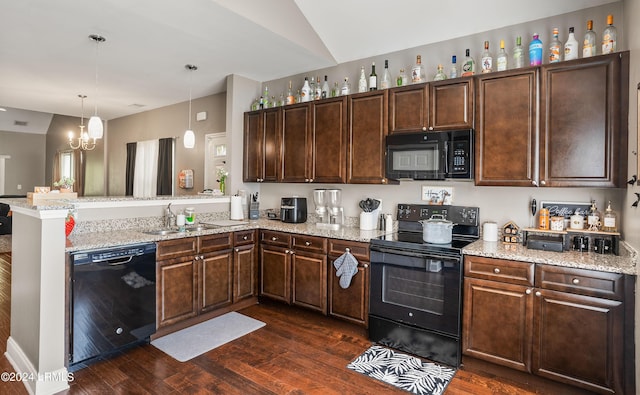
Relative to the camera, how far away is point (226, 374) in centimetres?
248

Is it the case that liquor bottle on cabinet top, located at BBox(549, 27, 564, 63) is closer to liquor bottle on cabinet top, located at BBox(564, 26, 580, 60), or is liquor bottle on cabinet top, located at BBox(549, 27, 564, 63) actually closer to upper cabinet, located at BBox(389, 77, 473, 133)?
liquor bottle on cabinet top, located at BBox(564, 26, 580, 60)

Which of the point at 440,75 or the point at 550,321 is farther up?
the point at 440,75

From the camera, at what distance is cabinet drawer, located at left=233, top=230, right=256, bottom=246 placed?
11.9 ft

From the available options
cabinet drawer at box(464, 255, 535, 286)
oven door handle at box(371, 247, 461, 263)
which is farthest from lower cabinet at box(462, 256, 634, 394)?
oven door handle at box(371, 247, 461, 263)

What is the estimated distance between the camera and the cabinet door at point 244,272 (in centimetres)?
364

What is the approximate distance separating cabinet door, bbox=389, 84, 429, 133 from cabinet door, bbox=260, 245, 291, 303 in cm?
166

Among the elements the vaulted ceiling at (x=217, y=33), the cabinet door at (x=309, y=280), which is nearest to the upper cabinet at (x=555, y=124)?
the vaulted ceiling at (x=217, y=33)

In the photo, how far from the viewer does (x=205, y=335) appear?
122 inches

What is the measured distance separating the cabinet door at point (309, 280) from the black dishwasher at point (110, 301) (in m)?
1.29

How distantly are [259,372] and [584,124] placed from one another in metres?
2.87

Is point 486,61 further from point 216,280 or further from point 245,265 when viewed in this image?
point 216,280

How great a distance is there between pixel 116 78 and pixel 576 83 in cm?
513

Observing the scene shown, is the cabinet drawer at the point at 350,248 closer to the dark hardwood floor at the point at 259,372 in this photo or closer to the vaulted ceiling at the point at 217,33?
the dark hardwood floor at the point at 259,372

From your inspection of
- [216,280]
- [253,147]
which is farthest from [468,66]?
[216,280]
